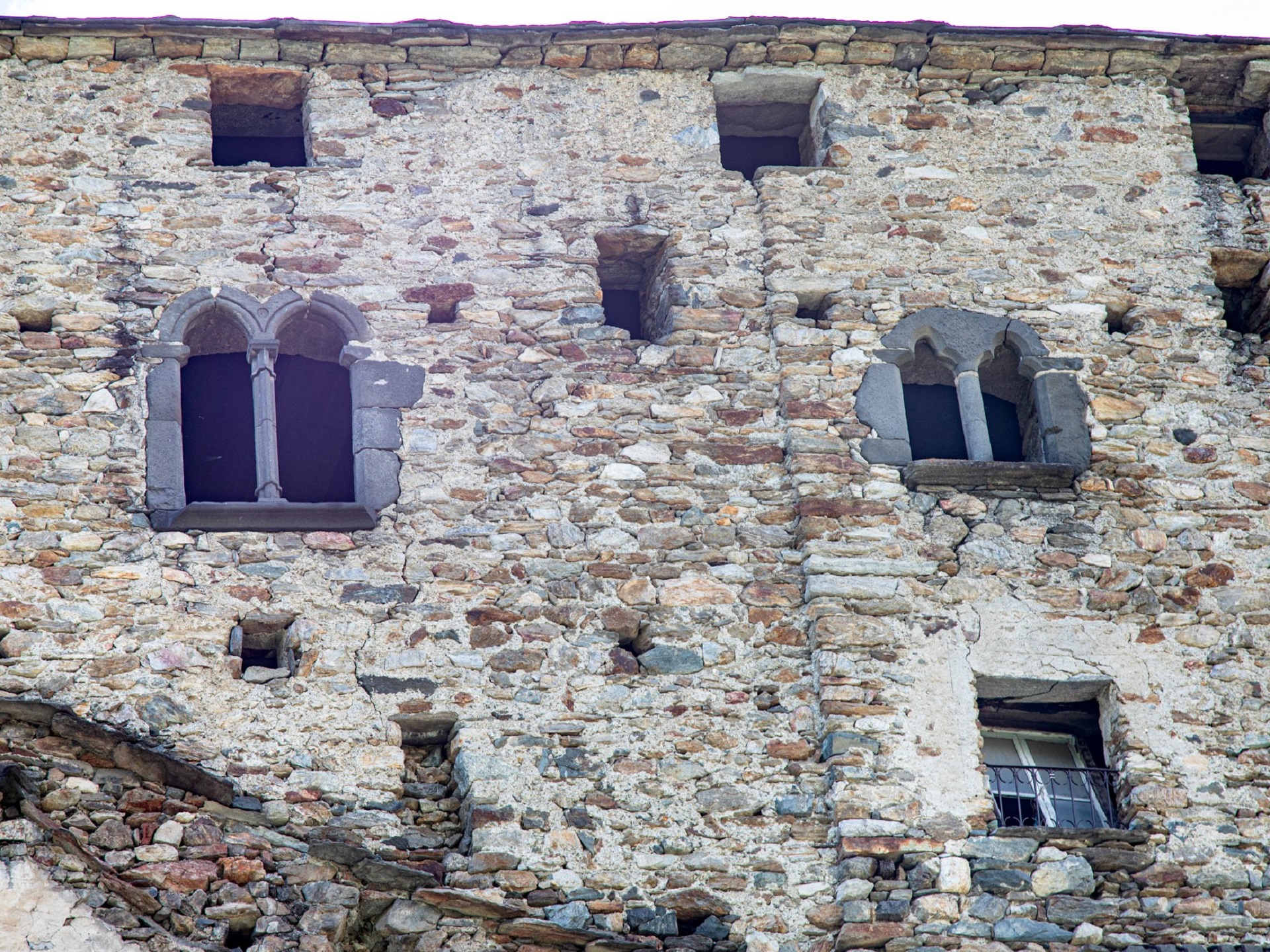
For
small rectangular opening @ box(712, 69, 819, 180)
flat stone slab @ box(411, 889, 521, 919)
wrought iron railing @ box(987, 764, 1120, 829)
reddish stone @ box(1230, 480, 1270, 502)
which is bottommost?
flat stone slab @ box(411, 889, 521, 919)

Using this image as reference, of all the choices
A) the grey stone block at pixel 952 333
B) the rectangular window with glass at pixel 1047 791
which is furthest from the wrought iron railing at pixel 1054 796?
the grey stone block at pixel 952 333

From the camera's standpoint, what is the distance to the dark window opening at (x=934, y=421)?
1046 centimetres

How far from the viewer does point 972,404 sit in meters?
10.1

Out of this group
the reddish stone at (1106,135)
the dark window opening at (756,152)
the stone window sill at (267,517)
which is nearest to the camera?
the stone window sill at (267,517)

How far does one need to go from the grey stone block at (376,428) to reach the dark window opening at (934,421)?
9.26ft

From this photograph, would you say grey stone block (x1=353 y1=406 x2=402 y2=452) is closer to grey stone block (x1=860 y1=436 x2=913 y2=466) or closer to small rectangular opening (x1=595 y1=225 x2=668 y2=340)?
small rectangular opening (x1=595 y1=225 x2=668 y2=340)

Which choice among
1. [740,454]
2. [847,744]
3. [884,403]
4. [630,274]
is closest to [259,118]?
[630,274]

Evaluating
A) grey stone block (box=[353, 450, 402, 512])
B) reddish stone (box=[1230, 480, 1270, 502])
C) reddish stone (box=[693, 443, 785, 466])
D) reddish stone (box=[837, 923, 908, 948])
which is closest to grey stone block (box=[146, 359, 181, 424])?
grey stone block (box=[353, 450, 402, 512])

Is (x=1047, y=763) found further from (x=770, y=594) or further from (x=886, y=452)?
(x=886, y=452)

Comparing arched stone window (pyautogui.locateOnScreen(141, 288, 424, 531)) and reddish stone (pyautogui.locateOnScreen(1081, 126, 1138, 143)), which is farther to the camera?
reddish stone (pyautogui.locateOnScreen(1081, 126, 1138, 143))

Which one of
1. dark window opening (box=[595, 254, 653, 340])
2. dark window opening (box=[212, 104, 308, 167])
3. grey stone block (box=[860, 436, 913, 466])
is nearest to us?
grey stone block (box=[860, 436, 913, 466])

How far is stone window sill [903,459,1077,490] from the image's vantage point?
9836 mm

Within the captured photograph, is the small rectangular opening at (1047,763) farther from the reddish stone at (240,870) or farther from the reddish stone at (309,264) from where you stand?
the reddish stone at (309,264)

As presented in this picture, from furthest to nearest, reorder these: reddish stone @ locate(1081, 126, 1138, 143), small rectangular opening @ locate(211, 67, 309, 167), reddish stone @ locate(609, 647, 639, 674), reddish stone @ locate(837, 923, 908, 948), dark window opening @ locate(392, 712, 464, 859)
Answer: reddish stone @ locate(1081, 126, 1138, 143) < small rectangular opening @ locate(211, 67, 309, 167) < reddish stone @ locate(609, 647, 639, 674) < dark window opening @ locate(392, 712, 464, 859) < reddish stone @ locate(837, 923, 908, 948)
